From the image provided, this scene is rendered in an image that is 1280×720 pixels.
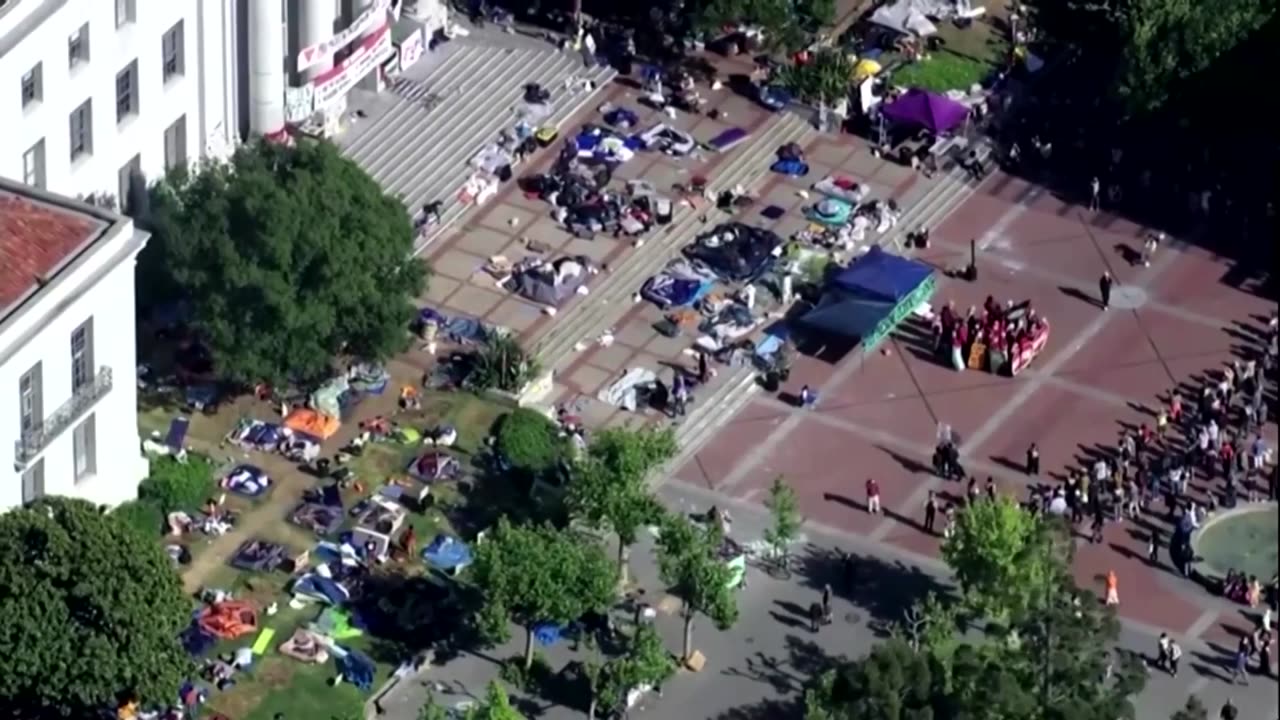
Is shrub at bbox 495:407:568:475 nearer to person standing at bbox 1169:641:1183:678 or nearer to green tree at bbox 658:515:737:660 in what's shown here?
green tree at bbox 658:515:737:660

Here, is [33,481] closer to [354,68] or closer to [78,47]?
[78,47]

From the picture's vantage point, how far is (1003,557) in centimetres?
13612

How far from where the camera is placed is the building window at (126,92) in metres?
148

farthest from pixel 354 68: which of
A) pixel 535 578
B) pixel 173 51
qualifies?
pixel 535 578

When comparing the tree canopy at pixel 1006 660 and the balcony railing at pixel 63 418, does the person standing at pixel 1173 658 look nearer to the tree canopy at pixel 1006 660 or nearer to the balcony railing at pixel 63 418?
the tree canopy at pixel 1006 660

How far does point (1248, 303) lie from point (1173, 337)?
451 cm

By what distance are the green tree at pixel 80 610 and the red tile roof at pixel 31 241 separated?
29.4 feet

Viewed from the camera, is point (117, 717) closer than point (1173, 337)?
Yes

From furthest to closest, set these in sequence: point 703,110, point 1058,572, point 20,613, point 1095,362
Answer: point 703,110
point 1095,362
point 1058,572
point 20,613

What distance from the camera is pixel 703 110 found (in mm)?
169375

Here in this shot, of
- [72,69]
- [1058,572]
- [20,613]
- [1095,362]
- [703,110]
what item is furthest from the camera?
[703,110]

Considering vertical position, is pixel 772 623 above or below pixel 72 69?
below

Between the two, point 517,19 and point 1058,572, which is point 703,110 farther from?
point 1058,572

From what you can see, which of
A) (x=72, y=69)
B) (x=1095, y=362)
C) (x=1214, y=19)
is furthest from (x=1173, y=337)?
(x=72, y=69)
